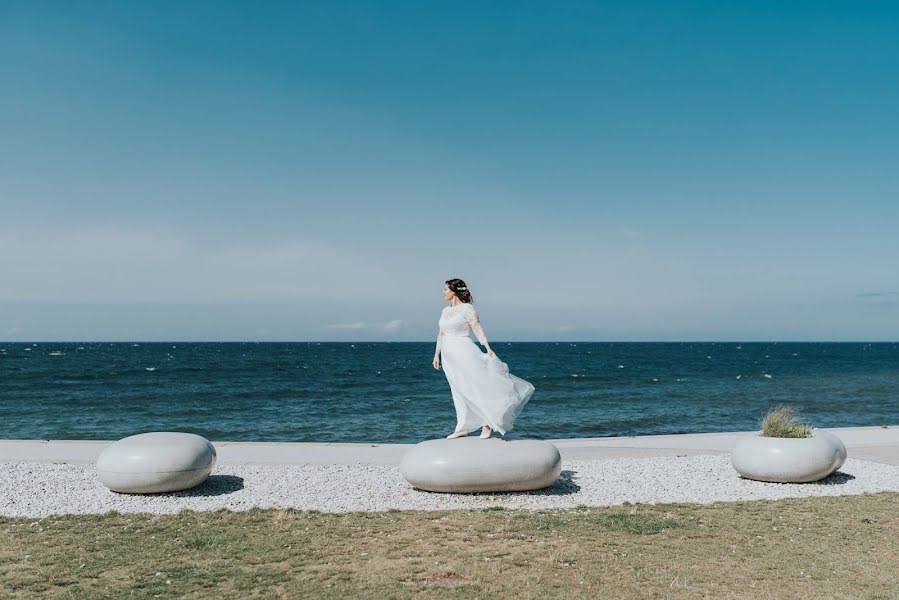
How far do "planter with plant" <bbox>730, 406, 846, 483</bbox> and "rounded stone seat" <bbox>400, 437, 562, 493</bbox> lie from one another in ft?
10.5

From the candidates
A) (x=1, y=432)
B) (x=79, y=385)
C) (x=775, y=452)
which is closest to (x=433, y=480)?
(x=775, y=452)

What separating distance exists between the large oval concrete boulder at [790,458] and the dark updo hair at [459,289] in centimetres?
474

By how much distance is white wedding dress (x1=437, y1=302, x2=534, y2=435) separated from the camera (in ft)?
34.3

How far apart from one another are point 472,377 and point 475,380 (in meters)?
0.06

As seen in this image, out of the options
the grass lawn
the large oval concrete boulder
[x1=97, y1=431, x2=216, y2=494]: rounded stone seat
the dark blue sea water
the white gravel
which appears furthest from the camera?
the dark blue sea water

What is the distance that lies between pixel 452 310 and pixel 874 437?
11534mm

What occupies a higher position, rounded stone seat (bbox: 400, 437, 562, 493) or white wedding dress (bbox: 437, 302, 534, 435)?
white wedding dress (bbox: 437, 302, 534, 435)

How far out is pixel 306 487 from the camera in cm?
1019

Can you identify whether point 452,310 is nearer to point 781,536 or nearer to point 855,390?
point 781,536

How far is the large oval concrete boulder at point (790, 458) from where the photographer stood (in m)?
10.4

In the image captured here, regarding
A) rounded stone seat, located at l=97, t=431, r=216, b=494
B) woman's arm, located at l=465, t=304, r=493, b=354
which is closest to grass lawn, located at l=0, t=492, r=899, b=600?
rounded stone seat, located at l=97, t=431, r=216, b=494

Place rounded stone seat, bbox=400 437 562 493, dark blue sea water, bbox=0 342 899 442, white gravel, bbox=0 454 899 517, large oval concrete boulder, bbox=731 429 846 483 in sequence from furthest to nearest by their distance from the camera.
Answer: dark blue sea water, bbox=0 342 899 442 < large oval concrete boulder, bbox=731 429 846 483 < rounded stone seat, bbox=400 437 562 493 < white gravel, bbox=0 454 899 517

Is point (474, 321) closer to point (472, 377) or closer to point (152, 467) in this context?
point (472, 377)

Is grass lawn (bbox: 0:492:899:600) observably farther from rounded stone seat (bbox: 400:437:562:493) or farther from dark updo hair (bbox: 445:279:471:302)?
dark updo hair (bbox: 445:279:471:302)
